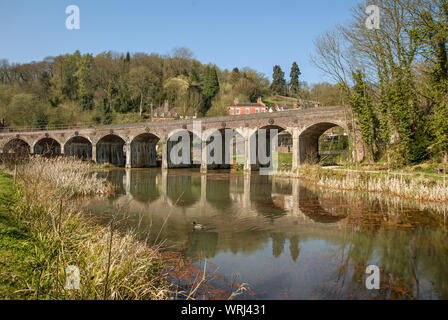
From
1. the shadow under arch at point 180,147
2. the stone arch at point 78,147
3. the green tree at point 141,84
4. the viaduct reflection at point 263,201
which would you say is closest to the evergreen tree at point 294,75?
the green tree at point 141,84

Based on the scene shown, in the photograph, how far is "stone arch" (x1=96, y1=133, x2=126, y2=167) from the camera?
42.0 meters

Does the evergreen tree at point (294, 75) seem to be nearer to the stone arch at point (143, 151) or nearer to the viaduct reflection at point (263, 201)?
the stone arch at point (143, 151)

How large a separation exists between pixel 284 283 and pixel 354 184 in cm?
1268

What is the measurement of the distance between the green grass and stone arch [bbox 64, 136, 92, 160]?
3937 centimetres

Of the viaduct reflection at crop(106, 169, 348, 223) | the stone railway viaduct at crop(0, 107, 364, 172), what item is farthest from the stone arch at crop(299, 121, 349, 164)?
the viaduct reflection at crop(106, 169, 348, 223)

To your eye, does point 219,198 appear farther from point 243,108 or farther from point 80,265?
point 243,108

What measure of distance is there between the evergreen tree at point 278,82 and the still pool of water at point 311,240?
70.8 meters

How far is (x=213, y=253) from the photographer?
755 cm

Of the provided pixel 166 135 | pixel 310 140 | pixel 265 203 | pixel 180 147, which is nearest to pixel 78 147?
pixel 180 147

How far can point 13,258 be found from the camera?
4875 mm

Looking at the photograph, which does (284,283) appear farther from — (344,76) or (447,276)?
(344,76)

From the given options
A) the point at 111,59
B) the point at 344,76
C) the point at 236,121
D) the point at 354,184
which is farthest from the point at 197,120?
the point at 111,59

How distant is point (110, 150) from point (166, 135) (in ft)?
37.0
